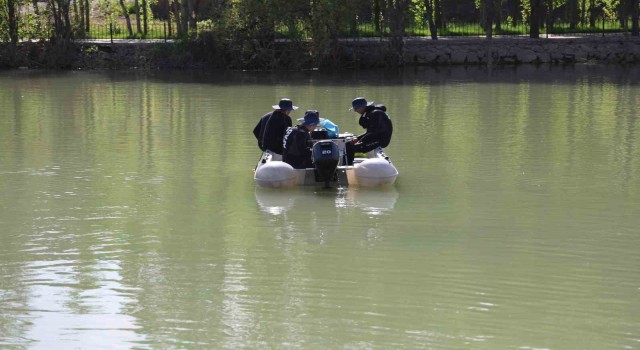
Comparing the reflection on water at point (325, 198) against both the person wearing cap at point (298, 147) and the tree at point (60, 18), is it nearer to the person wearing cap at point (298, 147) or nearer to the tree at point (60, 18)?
the person wearing cap at point (298, 147)

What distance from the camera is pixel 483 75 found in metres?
39.5

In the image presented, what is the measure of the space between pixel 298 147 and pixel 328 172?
64 cm

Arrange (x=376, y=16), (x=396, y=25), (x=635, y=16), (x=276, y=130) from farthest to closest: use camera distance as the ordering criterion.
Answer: (x=376, y=16), (x=635, y=16), (x=396, y=25), (x=276, y=130)

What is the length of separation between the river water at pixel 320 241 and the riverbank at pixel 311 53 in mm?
19292

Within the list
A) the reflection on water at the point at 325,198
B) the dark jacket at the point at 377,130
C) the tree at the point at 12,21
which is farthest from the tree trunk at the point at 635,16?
the reflection on water at the point at 325,198

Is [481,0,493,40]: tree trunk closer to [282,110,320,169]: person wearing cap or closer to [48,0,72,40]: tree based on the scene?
[48,0,72,40]: tree

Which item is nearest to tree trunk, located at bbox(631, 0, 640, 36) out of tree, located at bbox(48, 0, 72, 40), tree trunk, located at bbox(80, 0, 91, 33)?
tree trunk, located at bbox(80, 0, 91, 33)

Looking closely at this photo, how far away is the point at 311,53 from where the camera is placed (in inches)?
1737

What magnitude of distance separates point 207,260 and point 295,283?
4.36 feet

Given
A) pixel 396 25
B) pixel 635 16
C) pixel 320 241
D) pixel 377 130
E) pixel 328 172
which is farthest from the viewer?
pixel 635 16

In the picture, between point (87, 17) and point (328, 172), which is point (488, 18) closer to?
point (87, 17)

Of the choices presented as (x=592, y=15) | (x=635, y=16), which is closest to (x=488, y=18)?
(x=635, y=16)

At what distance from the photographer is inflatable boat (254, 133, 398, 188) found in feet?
51.0

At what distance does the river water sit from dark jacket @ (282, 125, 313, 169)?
46 centimetres
